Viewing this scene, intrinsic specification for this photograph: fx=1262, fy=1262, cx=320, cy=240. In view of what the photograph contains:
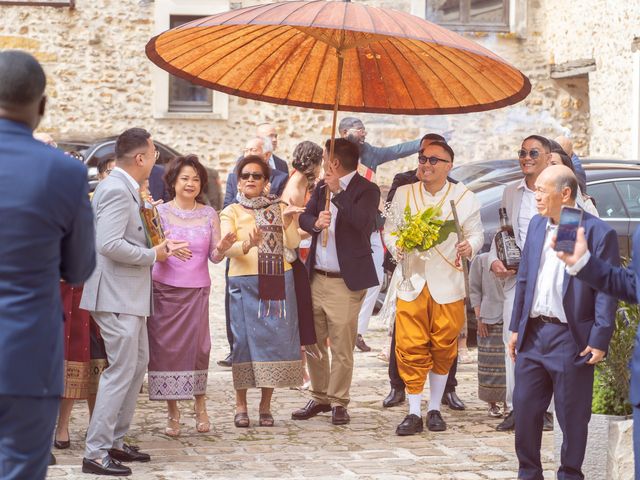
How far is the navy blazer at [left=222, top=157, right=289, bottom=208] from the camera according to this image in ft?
32.3

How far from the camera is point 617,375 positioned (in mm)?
6508

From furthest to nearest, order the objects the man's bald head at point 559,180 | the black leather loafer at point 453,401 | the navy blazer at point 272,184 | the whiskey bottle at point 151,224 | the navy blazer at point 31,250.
→ the navy blazer at point 272,184
the black leather loafer at point 453,401
the whiskey bottle at point 151,224
the man's bald head at point 559,180
the navy blazer at point 31,250

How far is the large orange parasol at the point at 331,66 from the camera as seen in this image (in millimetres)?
7645

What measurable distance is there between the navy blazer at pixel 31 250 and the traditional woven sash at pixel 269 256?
13.7 ft

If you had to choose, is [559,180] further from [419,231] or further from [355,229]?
[355,229]

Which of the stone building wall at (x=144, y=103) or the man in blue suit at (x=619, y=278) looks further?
the stone building wall at (x=144, y=103)

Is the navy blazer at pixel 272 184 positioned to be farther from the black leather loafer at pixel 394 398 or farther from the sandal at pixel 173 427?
the sandal at pixel 173 427

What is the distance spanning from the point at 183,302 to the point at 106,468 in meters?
1.44

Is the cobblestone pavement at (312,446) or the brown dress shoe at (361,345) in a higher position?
the brown dress shoe at (361,345)

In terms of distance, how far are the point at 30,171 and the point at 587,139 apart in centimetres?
2022

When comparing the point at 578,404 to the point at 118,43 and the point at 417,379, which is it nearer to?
the point at 417,379

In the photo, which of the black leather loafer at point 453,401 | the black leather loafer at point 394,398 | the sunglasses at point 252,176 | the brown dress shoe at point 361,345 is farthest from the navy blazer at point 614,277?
the brown dress shoe at point 361,345

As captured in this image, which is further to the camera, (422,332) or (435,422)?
(435,422)

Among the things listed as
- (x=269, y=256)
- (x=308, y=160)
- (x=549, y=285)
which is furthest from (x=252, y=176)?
Result: (x=549, y=285)
